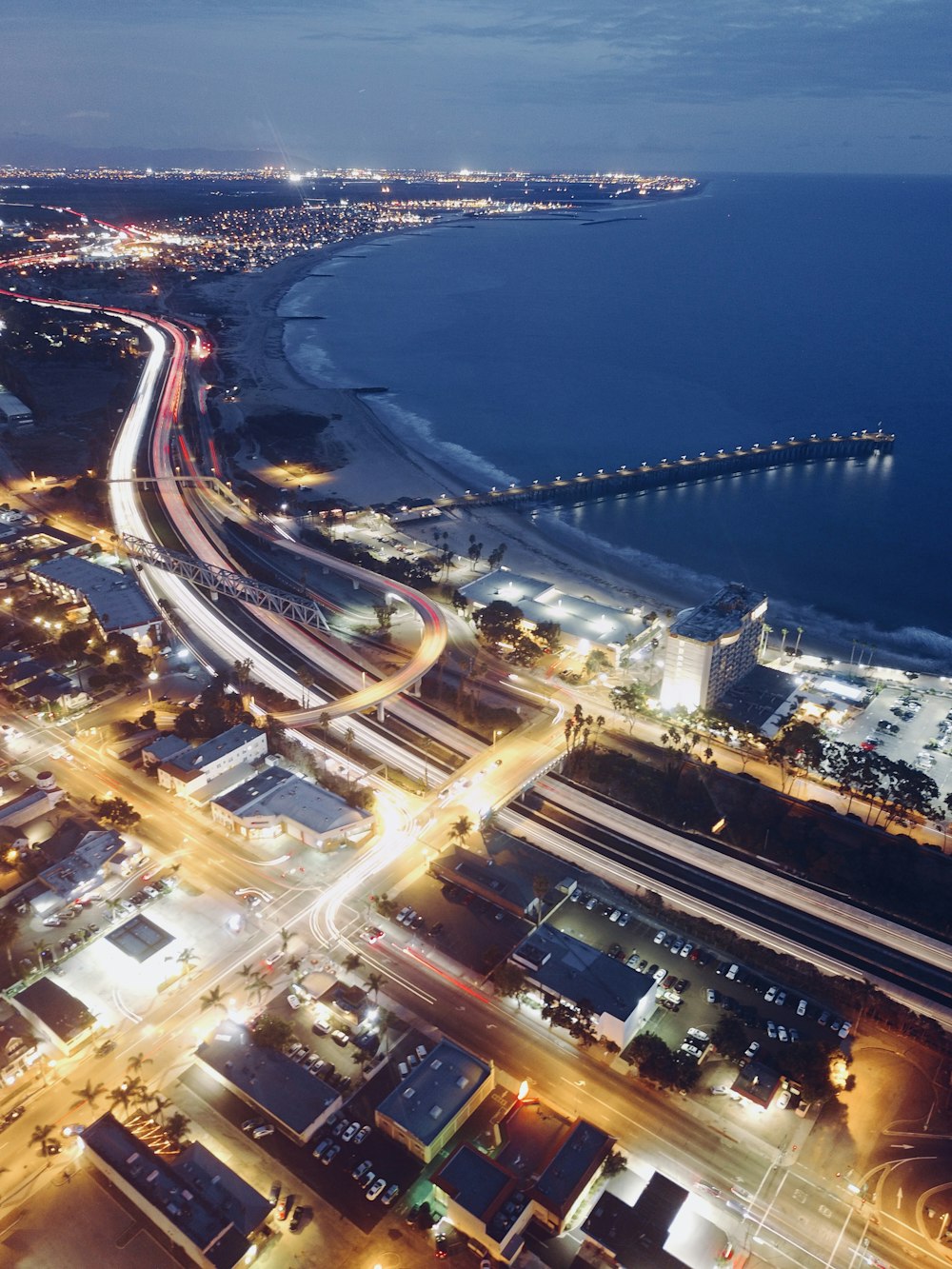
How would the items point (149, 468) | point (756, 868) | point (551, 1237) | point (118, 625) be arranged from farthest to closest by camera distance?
point (149, 468) < point (118, 625) < point (756, 868) < point (551, 1237)

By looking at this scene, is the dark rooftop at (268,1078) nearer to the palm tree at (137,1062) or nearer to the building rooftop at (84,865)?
the palm tree at (137,1062)

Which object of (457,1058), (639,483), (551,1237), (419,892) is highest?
(639,483)

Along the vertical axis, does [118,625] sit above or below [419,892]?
above

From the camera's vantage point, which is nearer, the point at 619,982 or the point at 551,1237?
the point at 551,1237

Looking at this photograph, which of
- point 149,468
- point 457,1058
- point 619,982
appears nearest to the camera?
point 457,1058

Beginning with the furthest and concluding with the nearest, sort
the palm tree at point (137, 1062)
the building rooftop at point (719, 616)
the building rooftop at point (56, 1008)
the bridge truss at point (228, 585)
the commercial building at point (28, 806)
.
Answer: the bridge truss at point (228, 585) < the building rooftop at point (719, 616) < the commercial building at point (28, 806) < the building rooftop at point (56, 1008) < the palm tree at point (137, 1062)

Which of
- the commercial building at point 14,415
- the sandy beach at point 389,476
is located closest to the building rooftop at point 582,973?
the sandy beach at point 389,476

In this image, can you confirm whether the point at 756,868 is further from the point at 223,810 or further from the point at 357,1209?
the point at 223,810

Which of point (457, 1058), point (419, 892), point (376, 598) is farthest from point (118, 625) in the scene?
point (457, 1058)

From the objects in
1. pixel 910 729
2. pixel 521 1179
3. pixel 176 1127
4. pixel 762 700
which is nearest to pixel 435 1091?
pixel 521 1179
